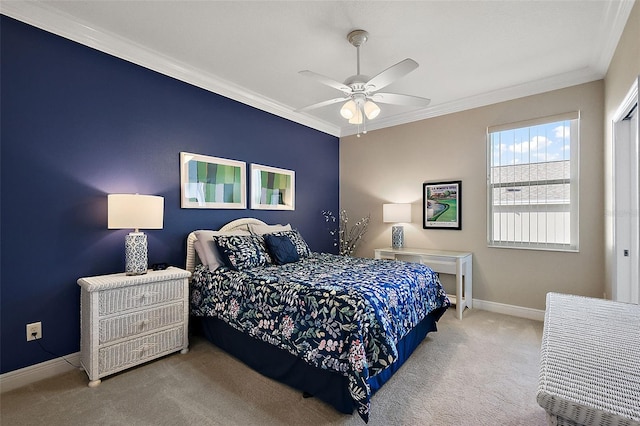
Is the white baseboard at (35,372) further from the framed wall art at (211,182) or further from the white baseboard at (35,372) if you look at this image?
the framed wall art at (211,182)

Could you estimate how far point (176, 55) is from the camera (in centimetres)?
287

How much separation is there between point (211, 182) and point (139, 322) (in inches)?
62.8

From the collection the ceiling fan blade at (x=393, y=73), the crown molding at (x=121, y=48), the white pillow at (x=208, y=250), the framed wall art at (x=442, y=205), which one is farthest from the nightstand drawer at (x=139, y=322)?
the framed wall art at (x=442, y=205)

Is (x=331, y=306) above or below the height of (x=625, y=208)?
below

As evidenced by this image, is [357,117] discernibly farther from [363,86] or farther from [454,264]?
[454,264]

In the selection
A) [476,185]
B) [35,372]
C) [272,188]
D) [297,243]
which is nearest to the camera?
[35,372]

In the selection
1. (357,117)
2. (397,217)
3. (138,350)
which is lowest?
(138,350)

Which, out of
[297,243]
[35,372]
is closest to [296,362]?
[297,243]

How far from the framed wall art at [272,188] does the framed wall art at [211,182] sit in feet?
0.55

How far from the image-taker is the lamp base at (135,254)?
8.03 feet

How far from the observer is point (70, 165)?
7.80 feet

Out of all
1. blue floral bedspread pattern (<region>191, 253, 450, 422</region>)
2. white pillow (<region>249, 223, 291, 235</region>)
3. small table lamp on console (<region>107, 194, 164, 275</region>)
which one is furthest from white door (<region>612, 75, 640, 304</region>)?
small table lamp on console (<region>107, 194, 164, 275</region>)

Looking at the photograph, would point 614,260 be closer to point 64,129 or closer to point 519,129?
point 519,129

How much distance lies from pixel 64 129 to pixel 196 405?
2.33 m
